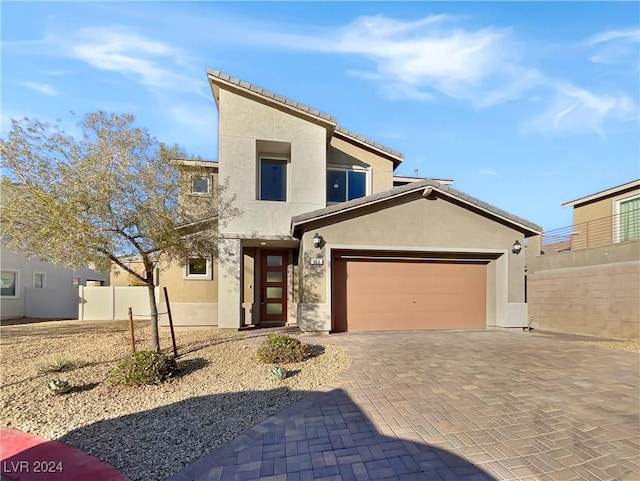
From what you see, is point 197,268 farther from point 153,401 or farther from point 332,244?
point 153,401

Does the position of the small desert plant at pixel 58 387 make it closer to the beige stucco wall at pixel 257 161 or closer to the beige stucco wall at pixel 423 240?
the beige stucco wall at pixel 423 240

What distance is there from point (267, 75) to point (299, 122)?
6.86ft

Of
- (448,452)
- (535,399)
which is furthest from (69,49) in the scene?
(535,399)

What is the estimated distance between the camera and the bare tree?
5.31 meters

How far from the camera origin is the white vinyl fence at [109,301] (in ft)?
43.1

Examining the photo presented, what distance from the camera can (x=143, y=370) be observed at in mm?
5035

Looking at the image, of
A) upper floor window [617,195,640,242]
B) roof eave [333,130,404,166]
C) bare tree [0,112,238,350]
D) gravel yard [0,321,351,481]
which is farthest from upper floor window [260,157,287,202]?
upper floor window [617,195,640,242]

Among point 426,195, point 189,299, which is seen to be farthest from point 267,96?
point 189,299

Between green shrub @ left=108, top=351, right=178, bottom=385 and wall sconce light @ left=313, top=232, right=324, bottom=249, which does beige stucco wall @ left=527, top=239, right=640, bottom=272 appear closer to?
wall sconce light @ left=313, top=232, right=324, bottom=249

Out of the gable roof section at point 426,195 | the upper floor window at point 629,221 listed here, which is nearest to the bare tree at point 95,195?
the gable roof section at point 426,195

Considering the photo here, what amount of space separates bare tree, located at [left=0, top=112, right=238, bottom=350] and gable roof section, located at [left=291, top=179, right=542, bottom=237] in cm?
366

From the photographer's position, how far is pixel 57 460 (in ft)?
10.5

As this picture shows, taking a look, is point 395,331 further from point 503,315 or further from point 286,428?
point 286,428

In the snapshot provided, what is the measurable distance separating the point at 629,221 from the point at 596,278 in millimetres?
6135
